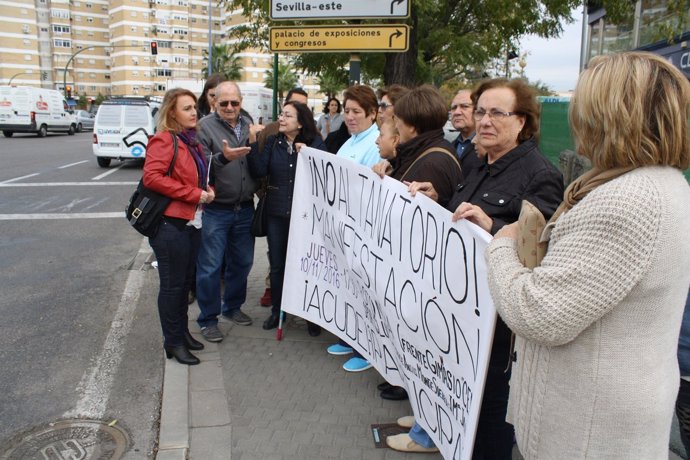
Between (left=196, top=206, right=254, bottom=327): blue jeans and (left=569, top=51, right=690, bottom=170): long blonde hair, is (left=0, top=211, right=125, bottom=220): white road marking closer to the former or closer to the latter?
(left=196, top=206, right=254, bottom=327): blue jeans

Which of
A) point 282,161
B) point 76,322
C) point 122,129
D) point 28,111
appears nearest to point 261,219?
point 282,161

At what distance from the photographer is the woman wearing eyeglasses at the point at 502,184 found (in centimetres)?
244

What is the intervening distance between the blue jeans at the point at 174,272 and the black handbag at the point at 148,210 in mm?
63

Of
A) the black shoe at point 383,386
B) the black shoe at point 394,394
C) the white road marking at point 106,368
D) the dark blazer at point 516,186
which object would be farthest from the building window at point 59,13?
the dark blazer at point 516,186

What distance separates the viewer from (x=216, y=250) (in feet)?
15.1

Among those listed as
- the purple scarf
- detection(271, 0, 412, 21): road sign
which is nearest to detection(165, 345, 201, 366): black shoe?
the purple scarf

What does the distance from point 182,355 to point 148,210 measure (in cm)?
105

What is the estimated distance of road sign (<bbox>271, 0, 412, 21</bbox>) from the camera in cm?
602

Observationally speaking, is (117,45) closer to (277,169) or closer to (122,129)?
(122,129)

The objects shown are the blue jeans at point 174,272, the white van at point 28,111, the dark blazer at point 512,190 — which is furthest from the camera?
the white van at point 28,111

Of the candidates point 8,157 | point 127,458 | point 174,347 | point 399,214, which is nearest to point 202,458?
point 127,458

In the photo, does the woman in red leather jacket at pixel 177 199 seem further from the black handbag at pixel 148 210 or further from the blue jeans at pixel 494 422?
the blue jeans at pixel 494 422

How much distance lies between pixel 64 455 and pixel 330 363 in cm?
179

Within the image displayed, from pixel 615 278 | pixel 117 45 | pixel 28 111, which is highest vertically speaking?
pixel 117 45
